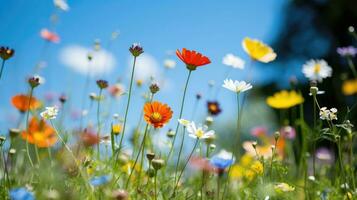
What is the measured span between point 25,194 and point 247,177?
1.19m

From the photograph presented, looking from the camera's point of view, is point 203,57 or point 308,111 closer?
point 203,57

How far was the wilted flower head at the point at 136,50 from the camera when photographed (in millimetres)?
1495

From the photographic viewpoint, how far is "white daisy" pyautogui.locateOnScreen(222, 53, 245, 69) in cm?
220

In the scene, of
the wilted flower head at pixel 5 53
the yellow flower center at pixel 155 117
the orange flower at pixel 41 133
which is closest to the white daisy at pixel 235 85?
the yellow flower center at pixel 155 117

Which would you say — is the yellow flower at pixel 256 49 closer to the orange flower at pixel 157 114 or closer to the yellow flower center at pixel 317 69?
the yellow flower center at pixel 317 69

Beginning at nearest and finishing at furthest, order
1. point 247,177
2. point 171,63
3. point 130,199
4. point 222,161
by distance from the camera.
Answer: point 130,199
point 222,161
point 247,177
point 171,63

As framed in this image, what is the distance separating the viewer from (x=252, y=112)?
10820mm

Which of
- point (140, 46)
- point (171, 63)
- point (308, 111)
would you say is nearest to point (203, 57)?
point (140, 46)

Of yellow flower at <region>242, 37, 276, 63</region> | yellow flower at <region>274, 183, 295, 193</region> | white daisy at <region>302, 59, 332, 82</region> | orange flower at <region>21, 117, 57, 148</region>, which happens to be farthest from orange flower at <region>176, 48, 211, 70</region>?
white daisy at <region>302, 59, 332, 82</region>

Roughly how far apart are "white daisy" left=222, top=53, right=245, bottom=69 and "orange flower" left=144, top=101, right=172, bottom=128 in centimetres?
74

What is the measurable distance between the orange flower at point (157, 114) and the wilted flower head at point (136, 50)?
0.15 metres

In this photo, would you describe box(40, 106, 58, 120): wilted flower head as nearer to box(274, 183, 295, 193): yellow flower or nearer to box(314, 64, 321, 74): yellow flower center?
box(274, 183, 295, 193): yellow flower

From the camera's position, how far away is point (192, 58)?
59.0 inches

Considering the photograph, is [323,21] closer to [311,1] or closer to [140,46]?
[311,1]
